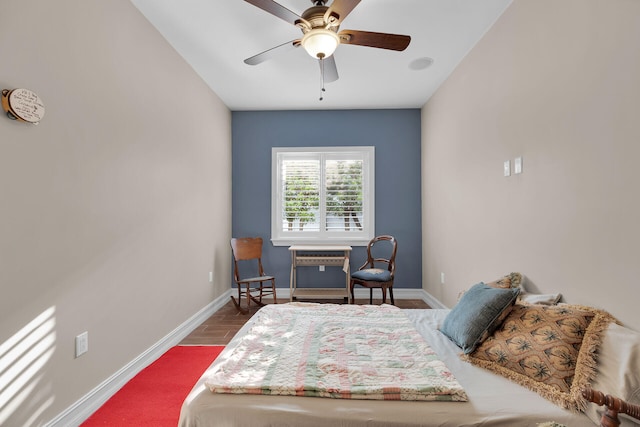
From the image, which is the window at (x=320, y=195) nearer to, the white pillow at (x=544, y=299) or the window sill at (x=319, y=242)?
the window sill at (x=319, y=242)

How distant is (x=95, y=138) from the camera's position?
1938mm

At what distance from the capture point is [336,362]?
1.41m

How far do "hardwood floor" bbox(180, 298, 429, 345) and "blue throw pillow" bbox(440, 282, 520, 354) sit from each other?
82.5 inches

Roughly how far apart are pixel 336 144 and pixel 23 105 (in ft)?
11.6

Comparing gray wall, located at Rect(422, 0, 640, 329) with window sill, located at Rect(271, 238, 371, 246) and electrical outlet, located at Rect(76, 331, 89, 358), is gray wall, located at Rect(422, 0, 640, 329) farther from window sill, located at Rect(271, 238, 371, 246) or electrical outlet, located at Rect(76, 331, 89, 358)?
electrical outlet, located at Rect(76, 331, 89, 358)

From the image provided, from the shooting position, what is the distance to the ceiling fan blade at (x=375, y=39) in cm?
194

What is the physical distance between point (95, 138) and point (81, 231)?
58 cm

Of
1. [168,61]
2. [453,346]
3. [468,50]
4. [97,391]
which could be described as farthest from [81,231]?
[468,50]

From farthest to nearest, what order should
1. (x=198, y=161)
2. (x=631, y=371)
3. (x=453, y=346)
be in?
(x=198, y=161)
(x=453, y=346)
(x=631, y=371)

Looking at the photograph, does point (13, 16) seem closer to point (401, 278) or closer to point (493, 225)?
point (493, 225)

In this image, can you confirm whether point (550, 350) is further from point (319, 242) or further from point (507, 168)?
point (319, 242)

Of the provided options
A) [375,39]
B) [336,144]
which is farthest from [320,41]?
[336,144]

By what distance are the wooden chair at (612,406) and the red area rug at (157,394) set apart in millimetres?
1930

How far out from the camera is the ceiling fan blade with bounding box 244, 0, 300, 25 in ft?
5.64
